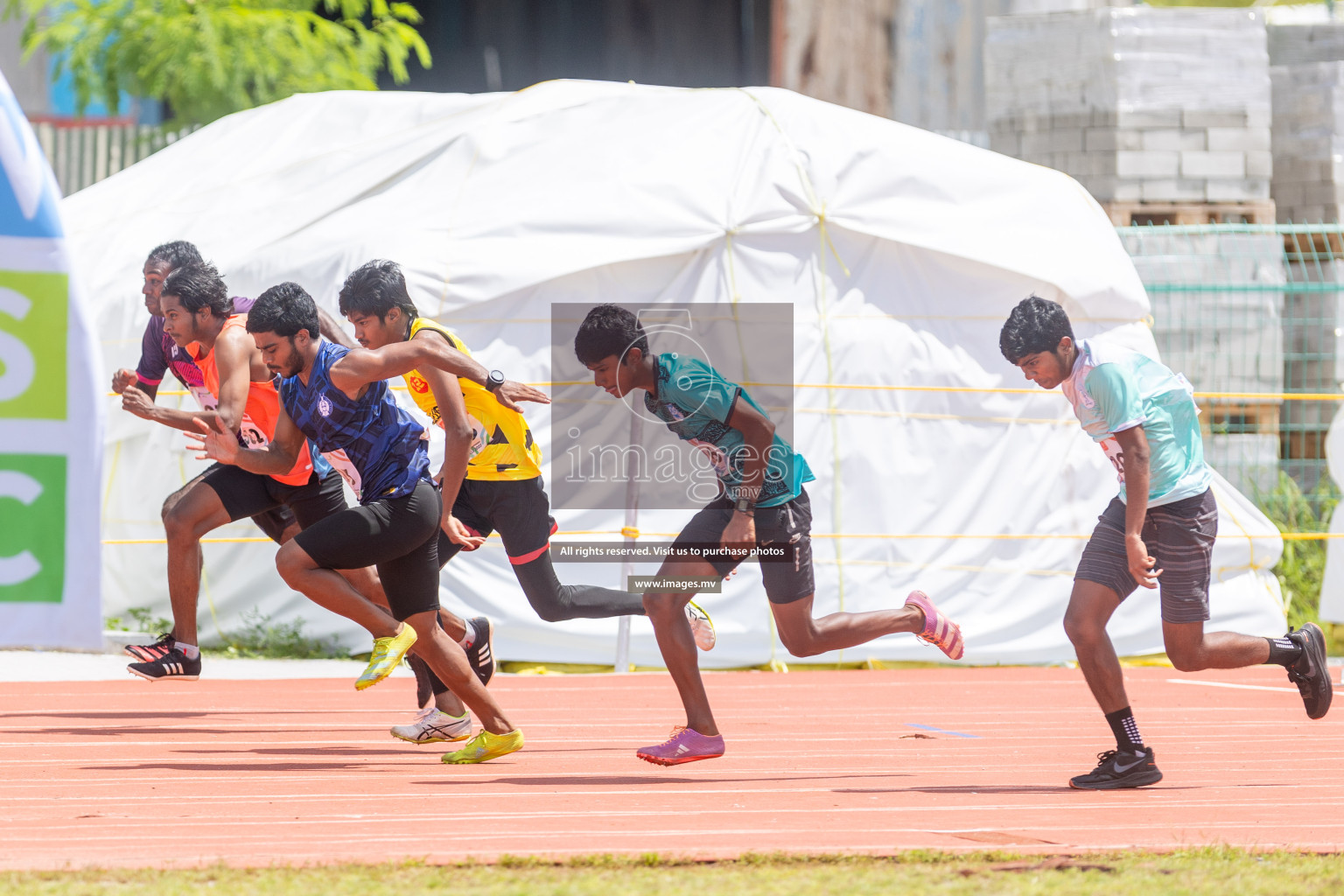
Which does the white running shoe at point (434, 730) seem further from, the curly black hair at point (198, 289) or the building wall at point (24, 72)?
the building wall at point (24, 72)

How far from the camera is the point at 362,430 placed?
5574 millimetres

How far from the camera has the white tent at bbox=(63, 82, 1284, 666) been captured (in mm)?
9656

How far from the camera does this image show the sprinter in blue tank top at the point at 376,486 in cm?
539

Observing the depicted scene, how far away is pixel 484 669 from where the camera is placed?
6.64 m

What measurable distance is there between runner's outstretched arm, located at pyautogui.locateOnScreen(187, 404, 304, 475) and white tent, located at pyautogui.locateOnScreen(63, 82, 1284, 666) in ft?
11.8

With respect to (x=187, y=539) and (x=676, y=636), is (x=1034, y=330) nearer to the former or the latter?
(x=676, y=636)

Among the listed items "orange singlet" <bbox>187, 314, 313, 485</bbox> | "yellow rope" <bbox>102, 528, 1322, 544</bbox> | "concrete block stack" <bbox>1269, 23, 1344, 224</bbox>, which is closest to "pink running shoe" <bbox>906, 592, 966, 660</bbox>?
"orange singlet" <bbox>187, 314, 313, 485</bbox>

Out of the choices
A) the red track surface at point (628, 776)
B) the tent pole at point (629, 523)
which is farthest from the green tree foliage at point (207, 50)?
the red track surface at point (628, 776)

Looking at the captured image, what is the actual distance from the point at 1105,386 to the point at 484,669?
2780 millimetres

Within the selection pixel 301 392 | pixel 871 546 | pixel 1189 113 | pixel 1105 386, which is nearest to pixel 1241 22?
pixel 1189 113

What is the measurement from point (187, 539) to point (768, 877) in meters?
3.64

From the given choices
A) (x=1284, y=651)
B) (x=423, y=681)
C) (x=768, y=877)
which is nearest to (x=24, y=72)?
(x=423, y=681)

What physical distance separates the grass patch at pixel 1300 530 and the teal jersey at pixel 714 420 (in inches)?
263

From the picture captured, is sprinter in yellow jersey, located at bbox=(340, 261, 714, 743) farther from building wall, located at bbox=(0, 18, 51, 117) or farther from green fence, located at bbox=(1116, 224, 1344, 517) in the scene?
building wall, located at bbox=(0, 18, 51, 117)
